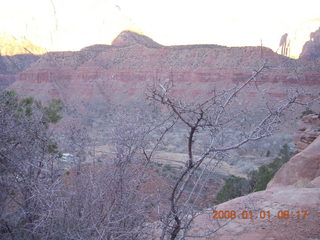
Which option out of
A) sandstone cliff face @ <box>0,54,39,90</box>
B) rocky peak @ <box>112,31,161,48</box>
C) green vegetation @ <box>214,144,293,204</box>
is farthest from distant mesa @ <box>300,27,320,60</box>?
green vegetation @ <box>214,144,293,204</box>

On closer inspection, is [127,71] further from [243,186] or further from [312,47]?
[312,47]

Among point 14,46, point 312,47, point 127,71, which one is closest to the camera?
point 127,71

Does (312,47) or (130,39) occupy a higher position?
(312,47)

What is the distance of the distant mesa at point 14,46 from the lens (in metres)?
61.6

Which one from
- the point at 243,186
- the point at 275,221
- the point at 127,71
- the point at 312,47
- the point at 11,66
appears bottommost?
the point at 243,186

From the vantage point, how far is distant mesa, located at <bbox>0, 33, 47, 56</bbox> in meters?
61.6

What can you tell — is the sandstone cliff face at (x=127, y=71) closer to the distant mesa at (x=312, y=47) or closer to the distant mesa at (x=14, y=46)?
the distant mesa at (x=14, y=46)

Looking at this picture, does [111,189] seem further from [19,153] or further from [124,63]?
[124,63]

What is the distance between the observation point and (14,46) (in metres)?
63.8

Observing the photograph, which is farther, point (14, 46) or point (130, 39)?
point (130, 39)

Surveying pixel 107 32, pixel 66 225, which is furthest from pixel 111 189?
pixel 107 32

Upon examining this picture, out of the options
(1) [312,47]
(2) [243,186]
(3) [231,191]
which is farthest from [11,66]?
(1) [312,47]

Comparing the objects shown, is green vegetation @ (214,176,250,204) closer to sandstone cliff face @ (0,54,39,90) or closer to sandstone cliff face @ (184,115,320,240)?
sandstone cliff face @ (184,115,320,240)

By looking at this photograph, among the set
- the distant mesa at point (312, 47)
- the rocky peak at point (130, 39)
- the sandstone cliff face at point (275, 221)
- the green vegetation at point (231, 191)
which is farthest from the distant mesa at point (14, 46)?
the sandstone cliff face at point (275, 221)
